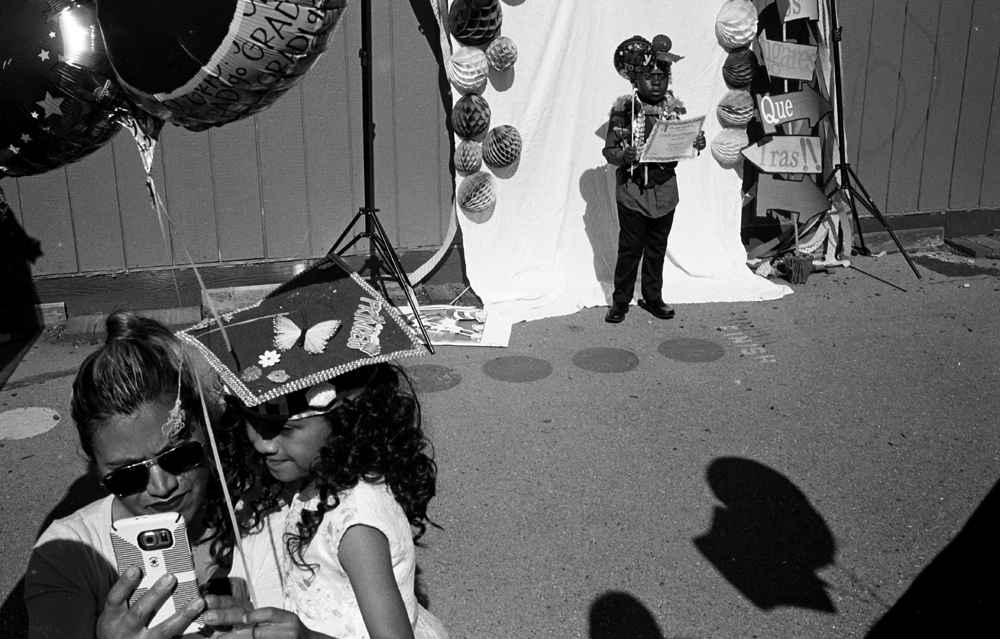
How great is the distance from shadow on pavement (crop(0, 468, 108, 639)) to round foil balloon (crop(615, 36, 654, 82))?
4.08m

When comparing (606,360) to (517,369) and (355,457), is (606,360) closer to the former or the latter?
(517,369)

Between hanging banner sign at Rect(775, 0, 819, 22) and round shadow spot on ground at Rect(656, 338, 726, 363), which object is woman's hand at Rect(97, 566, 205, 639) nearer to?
round shadow spot on ground at Rect(656, 338, 726, 363)

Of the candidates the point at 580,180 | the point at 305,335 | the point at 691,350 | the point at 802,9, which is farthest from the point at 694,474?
the point at 802,9

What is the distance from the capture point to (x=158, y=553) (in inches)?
57.4

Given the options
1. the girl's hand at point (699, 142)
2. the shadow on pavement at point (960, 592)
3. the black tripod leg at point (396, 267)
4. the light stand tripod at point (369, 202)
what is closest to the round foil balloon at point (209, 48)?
the shadow on pavement at point (960, 592)

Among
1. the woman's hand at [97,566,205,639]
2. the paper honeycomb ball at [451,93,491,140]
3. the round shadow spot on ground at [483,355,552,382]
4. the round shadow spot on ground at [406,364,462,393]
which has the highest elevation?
the paper honeycomb ball at [451,93,491,140]

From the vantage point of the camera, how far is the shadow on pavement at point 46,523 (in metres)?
2.97

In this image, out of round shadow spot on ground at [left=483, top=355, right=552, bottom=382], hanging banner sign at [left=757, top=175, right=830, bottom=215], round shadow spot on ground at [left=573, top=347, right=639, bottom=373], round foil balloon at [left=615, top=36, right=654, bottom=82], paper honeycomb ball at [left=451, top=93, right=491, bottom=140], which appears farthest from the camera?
hanging banner sign at [left=757, top=175, right=830, bottom=215]

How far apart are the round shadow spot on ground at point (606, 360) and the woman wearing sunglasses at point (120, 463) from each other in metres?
3.60

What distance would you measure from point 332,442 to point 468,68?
15.0ft

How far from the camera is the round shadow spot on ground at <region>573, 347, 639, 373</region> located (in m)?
5.27

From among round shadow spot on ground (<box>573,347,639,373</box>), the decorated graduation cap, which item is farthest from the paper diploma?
the decorated graduation cap

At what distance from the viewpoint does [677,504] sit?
3.75 m

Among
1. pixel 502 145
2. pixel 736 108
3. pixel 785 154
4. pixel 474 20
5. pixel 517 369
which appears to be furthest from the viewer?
pixel 785 154
